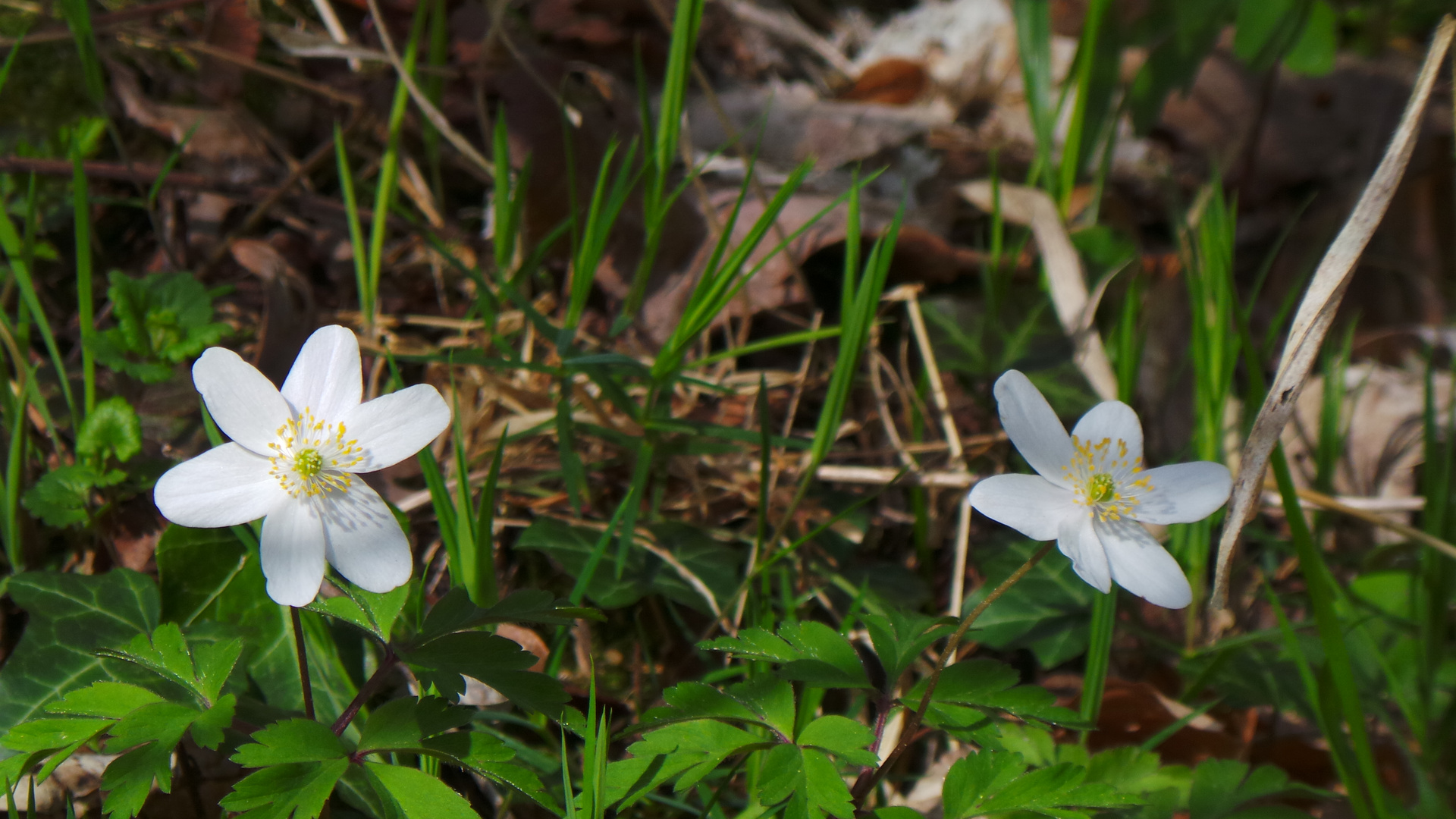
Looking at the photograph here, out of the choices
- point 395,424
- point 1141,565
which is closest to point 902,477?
point 1141,565

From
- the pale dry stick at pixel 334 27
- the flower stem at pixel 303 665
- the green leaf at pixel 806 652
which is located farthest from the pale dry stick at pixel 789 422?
the pale dry stick at pixel 334 27

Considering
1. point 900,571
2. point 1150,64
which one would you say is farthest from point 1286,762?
point 1150,64

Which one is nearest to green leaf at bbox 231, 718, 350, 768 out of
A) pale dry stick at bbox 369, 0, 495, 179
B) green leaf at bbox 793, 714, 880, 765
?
green leaf at bbox 793, 714, 880, 765

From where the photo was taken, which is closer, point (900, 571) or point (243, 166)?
point (900, 571)

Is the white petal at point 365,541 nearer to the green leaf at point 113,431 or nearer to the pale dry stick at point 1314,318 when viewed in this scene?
the green leaf at point 113,431

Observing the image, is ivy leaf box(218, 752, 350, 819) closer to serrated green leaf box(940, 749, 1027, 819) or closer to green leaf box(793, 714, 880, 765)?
green leaf box(793, 714, 880, 765)

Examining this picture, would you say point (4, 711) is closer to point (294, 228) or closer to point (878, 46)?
point (294, 228)

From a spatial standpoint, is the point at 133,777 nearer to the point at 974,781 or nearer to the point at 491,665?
the point at 491,665
